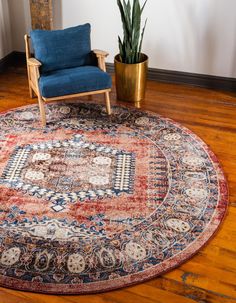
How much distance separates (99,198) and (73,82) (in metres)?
1.13

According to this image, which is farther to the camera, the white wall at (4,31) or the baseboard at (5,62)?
the baseboard at (5,62)

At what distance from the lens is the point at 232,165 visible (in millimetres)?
3104

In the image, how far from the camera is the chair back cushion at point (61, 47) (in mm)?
3654

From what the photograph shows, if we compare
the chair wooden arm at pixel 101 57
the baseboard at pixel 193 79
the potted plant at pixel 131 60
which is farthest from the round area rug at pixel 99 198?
the baseboard at pixel 193 79

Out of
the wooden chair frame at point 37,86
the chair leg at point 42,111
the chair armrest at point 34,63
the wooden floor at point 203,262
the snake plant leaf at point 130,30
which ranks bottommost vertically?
the wooden floor at point 203,262

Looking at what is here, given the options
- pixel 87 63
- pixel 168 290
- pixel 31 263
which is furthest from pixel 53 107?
pixel 168 290

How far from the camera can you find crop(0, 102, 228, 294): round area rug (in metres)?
2.25

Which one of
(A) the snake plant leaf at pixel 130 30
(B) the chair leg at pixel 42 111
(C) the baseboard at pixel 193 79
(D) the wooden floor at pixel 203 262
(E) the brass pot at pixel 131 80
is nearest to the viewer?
(D) the wooden floor at pixel 203 262

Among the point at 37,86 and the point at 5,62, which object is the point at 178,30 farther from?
the point at 5,62

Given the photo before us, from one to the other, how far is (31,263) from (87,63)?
82.4 inches

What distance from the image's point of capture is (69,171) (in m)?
3.03

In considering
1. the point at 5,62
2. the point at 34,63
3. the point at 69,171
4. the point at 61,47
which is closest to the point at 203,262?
the point at 69,171

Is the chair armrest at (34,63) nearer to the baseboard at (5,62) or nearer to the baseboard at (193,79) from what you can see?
the baseboard at (5,62)

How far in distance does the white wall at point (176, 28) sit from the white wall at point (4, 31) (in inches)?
4.3
